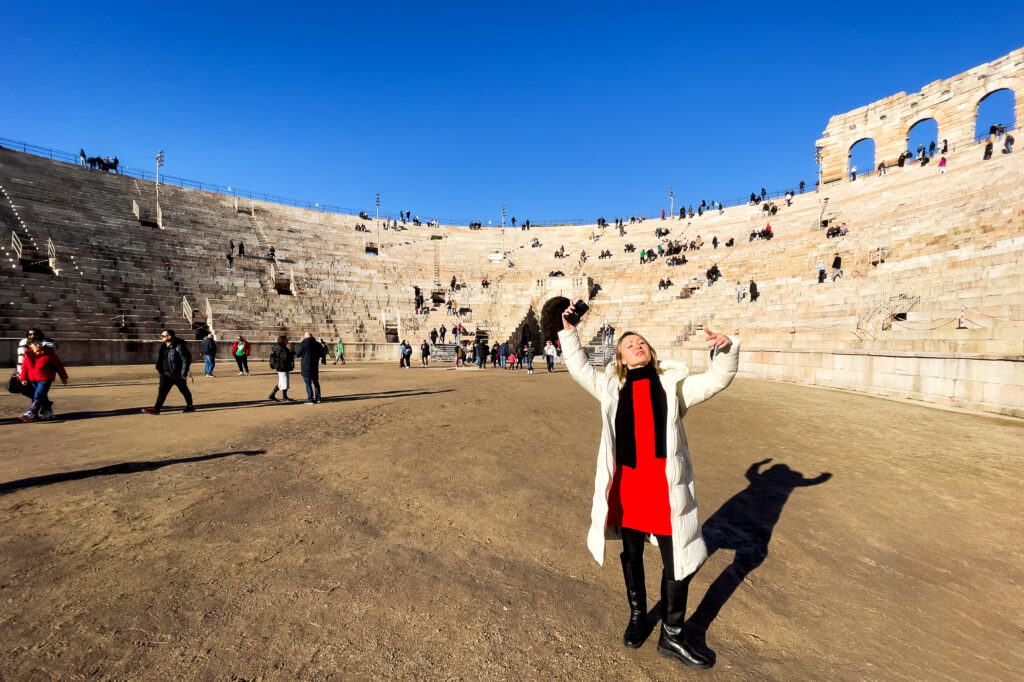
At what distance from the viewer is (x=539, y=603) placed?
2.53 m

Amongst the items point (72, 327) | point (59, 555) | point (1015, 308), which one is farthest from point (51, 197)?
point (1015, 308)

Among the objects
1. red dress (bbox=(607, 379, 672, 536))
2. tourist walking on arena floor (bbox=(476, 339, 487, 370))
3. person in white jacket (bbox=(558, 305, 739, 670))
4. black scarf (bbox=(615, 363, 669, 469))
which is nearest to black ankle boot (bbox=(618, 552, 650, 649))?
person in white jacket (bbox=(558, 305, 739, 670))

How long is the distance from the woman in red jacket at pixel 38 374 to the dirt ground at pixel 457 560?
0.66 metres

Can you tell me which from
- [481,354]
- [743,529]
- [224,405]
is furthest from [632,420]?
[481,354]

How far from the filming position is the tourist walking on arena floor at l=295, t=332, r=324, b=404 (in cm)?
841

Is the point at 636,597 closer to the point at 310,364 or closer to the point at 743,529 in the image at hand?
the point at 743,529

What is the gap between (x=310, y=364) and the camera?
842 cm

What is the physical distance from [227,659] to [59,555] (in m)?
1.72

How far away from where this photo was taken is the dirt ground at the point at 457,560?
2.09 m

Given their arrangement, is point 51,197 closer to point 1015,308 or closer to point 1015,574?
point 1015,574

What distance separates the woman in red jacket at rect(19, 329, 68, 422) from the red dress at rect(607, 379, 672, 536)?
28.1 ft

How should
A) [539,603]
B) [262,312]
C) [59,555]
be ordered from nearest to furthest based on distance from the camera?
1. [539,603]
2. [59,555]
3. [262,312]

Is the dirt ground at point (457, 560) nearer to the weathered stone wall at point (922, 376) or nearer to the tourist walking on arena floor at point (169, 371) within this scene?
the tourist walking on arena floor at point (169, 371)

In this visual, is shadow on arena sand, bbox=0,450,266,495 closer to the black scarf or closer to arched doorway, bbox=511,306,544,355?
the black scarf
